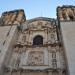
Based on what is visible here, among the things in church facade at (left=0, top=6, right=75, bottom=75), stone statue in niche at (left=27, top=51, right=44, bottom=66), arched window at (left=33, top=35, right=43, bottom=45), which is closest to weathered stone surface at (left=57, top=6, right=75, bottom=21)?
church facade at (left=0, top=6, right=75, bottom=75)

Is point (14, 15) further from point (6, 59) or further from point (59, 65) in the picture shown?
point (59, 65)

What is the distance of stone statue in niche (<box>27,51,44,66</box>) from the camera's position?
11042 millimetres

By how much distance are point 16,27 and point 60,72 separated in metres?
5.55

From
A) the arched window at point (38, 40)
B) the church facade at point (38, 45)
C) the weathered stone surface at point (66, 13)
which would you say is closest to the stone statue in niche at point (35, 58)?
the church facade at point (38, 45)

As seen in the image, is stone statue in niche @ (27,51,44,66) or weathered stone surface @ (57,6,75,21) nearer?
stone statue in niche @ (27,51,44,66)

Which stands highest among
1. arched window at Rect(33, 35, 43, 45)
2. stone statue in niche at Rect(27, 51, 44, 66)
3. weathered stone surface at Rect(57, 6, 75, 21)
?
weathered stone surface at Rect(57, 6, 75, 21)

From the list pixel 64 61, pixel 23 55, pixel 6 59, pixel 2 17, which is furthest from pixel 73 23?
pixel 2 17

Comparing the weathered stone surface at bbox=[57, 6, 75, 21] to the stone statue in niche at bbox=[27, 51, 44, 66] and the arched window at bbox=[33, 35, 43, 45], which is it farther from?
the stone statue in niche at bbox=[27, 51, 44, 66]

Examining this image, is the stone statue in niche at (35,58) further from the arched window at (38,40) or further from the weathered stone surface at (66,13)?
the weathered stone surface at (66,13)

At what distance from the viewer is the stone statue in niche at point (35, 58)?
11042 millimetres

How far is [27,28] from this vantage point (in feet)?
48.7

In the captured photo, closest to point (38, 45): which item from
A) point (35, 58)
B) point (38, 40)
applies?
point (38, 40)

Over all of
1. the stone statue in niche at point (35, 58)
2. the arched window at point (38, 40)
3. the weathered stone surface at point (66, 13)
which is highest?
the weathered stone surface at point (66, 13)

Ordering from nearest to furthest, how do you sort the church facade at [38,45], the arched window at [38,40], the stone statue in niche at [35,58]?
the church facade at [38,45], the stone statue in niche at [35,58], the arched window at [38,40]
